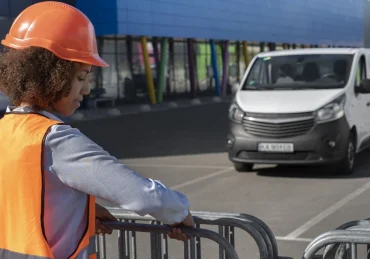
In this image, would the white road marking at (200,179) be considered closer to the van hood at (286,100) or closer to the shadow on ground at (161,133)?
the van hood at (286,100)

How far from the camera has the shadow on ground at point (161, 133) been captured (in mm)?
14172

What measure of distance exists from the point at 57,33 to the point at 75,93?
0.20 meters

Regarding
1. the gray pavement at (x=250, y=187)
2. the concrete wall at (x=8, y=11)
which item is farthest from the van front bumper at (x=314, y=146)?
the concrete wall at (x=8, y=11)

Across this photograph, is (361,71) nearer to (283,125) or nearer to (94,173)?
(283,125)

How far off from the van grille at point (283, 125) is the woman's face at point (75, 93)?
296 inches

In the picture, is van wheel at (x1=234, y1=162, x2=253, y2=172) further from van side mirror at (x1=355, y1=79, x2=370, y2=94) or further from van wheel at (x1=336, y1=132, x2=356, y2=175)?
van side mirror at (x1=355, y1=79, x2=370, y2=94)

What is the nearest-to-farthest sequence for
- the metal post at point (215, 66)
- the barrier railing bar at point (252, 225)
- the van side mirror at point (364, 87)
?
the barrier railing bar at point (252, 225)
the van side mirror at point (364, 87)
the metal post at point (215, 66)

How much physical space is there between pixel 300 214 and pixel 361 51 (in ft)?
14.9

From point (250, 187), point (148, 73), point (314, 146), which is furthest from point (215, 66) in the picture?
point (250, 187)

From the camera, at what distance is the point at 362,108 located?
34.0ft

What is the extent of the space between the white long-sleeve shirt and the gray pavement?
2.87 ft

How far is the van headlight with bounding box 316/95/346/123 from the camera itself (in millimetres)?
9406

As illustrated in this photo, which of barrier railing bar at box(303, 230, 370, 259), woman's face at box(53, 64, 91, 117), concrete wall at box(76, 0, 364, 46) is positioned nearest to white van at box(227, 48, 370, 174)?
barrier railing bar at box(303, 230, 370, 259)

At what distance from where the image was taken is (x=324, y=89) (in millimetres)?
9961
